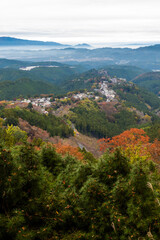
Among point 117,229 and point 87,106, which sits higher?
point 117,229

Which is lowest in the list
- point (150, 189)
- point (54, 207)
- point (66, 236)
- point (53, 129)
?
point (53, 129)

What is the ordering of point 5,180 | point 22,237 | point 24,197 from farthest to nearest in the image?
point 24,197, point 5,180, point 22,237

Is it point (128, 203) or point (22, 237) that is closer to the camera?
point (22, 237)

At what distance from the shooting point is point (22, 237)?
352 inches

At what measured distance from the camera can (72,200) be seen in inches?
448

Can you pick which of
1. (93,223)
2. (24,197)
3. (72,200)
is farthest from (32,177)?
(93,223)

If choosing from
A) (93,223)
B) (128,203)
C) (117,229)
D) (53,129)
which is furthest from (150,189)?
(53,129)

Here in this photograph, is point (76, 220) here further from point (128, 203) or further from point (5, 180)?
point (5, 180)

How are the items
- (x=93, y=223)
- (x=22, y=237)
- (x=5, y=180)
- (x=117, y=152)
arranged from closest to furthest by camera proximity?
(x=22, y=237)
(x=5, y=180)
(x=93, y=223)
(x=117, y=152)

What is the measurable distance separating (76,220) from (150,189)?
16.1 ft

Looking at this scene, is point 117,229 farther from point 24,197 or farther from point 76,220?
point 24,197

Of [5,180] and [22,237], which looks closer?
[22,237]

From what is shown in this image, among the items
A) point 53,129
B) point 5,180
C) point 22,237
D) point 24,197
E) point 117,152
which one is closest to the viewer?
point 22,237

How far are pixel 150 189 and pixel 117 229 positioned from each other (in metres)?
3.06
